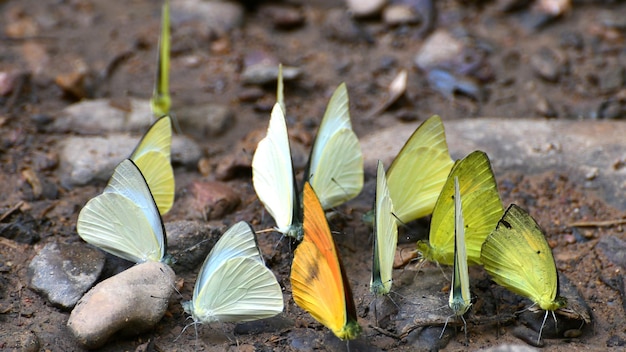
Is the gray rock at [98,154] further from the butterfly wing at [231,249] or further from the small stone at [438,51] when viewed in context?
the small stone at [438,51]

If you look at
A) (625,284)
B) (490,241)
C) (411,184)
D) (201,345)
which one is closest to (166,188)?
(201,345)

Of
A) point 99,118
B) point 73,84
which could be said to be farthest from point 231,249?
point 73,84

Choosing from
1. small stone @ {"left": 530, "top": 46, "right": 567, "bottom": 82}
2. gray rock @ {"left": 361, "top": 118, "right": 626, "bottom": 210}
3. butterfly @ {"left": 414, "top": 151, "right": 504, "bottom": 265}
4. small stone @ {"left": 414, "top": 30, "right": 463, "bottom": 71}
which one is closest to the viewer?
butterfly @ {"left": 414, "top": 151, "right": 504, "bottom": 265}

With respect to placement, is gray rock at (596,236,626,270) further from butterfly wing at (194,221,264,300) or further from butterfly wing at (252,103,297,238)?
butterfly wing at (194,221,264,300)

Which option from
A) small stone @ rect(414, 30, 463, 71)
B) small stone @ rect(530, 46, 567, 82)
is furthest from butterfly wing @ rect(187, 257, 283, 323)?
Result: small stone @ rect(530, 46, 567, 82)

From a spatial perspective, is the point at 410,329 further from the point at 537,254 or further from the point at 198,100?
the point at 198,100

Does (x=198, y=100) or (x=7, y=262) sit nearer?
(x=7, y=262)
